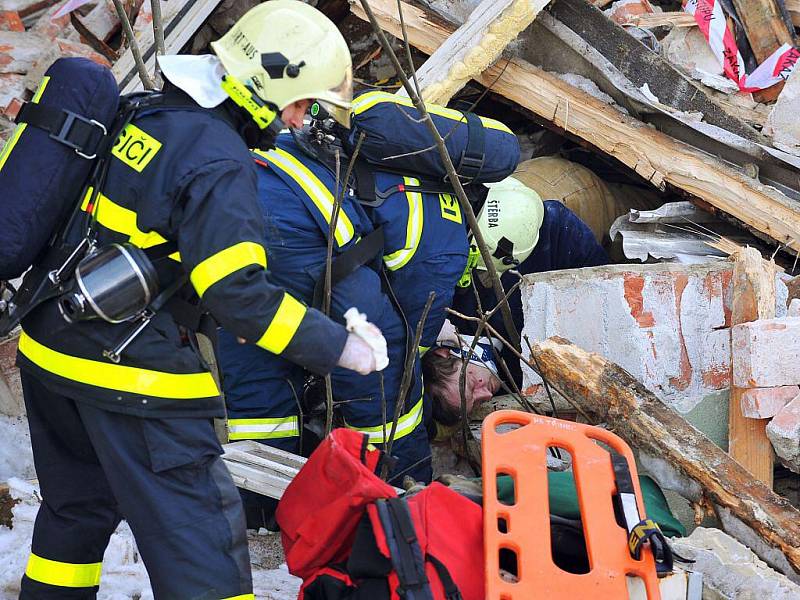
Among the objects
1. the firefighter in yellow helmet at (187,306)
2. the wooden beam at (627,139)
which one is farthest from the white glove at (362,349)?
the wooden beam at (627,139)

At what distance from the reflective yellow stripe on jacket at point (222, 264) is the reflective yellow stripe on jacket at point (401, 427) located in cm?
145

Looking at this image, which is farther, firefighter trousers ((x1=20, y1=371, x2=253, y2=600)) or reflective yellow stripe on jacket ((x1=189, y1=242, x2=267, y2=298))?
firefighter trousers ((x1=20, y1=371, x2=253, y2=600))

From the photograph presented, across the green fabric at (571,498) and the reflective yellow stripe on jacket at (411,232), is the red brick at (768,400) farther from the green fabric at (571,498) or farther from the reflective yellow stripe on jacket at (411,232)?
the reflective yellow stripe on jacket at (411,232)

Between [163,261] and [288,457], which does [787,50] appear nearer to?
[288,457]

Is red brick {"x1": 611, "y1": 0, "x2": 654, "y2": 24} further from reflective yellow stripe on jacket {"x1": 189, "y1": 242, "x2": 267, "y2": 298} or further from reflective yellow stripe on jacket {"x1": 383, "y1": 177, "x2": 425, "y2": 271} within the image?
reflective yellow stripe on jacket {"x1": 189, "y1": 242, "x2": 267, "y2": 298}

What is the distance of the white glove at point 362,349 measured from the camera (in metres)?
2.33

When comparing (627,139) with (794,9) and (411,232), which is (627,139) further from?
(794,9)

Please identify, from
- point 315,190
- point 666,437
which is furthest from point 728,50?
point 315,190

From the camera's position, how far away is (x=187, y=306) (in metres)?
2.41

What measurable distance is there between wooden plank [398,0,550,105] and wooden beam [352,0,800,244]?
238 millimetres

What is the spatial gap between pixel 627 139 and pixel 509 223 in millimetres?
851

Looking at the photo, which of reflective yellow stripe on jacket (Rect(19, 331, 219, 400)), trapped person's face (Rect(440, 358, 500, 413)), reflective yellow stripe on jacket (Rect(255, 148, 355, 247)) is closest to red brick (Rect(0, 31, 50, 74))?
reflective yellow stripe on jacket (Rect(255, 148, 355, 247))

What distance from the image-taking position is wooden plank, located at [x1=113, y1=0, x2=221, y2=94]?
4.96 metres

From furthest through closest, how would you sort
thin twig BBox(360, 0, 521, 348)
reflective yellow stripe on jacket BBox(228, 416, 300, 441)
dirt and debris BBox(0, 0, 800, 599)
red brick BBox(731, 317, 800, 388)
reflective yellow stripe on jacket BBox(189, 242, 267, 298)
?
reflective yellow stripe on jacket BBox(228, 416, 300, 441), red brick BBox(731, 317, 800, 388), dirt and debris BBox(0, 0, 800, 599), thin twig BBox(360, 0, 521, 348), reflective yellow stripe on jacket BBox(189, 242, 267, 298)
